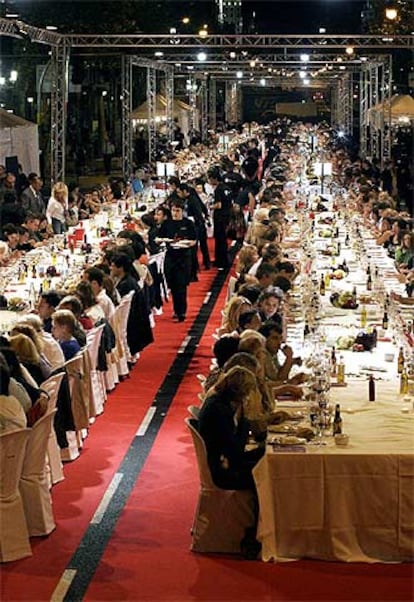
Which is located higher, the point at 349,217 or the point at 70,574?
the point at 349,217

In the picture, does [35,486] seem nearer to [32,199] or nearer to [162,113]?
[32,199]

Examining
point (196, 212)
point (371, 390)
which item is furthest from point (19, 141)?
point (371, 390)

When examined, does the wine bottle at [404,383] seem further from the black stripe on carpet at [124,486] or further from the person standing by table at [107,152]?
the person standing by table at [107,152]

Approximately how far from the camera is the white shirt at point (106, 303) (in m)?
11.8

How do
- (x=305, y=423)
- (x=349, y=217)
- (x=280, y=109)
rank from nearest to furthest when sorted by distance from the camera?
(x=305, y=423) → (x=349, y=217) → (x=280, y=109)

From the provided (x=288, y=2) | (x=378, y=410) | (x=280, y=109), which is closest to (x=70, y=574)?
(x=378, y=410)

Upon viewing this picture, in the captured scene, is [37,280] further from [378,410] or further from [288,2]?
[288,2]

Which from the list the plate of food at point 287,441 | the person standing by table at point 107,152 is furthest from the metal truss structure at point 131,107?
the plate of food at point 287,441

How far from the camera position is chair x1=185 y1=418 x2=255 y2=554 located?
25.5ft

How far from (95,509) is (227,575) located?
4.93 ft

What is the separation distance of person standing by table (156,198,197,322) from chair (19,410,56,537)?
305 inches

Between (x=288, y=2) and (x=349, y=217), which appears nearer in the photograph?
(x=349, y=217)

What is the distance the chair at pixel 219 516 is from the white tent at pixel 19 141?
53.9ft

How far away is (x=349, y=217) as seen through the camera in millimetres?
20125
